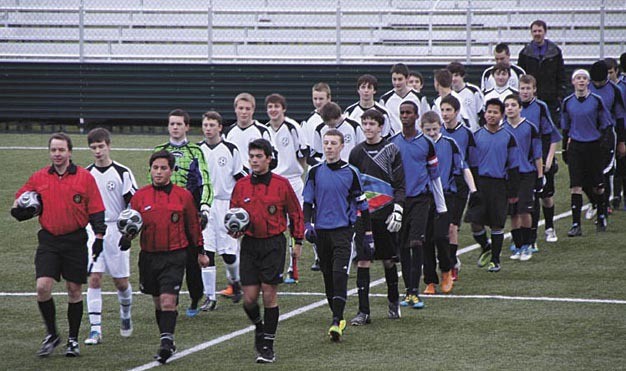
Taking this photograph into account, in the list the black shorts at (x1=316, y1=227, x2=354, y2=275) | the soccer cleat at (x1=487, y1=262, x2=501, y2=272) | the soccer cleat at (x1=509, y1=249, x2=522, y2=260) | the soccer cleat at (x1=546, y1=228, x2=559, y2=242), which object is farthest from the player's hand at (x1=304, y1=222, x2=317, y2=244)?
the soccer cleat at (x1=546, y1=228, x2=559, y2=242)

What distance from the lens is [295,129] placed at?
1378 cm

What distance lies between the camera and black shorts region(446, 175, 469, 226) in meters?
13.0

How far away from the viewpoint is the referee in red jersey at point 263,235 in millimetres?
9836

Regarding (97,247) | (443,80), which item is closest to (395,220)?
(97,247)

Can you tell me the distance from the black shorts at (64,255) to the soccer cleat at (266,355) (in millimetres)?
1701

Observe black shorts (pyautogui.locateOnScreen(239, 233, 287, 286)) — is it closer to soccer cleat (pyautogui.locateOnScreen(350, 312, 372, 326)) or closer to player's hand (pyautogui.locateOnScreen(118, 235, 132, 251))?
player's hand (pyautogui.locateOnScreen(118, 235, 132, 251))

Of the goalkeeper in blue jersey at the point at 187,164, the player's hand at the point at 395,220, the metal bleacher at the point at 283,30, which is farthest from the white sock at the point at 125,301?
the metal bleacher at the point at 283,30

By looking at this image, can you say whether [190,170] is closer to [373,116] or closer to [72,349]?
[373,116]

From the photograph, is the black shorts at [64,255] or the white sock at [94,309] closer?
the black shorts at [64,255]

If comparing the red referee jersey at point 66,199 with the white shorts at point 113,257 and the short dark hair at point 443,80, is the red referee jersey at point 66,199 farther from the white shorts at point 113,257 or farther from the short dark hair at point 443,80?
the short dark hair at point 443,80

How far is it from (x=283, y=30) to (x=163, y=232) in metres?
20.8

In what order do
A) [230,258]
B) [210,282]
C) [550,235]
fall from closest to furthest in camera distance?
[210,282], [230,258], [550,235]

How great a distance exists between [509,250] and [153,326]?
5874 mm

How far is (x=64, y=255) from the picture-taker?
1005cm
